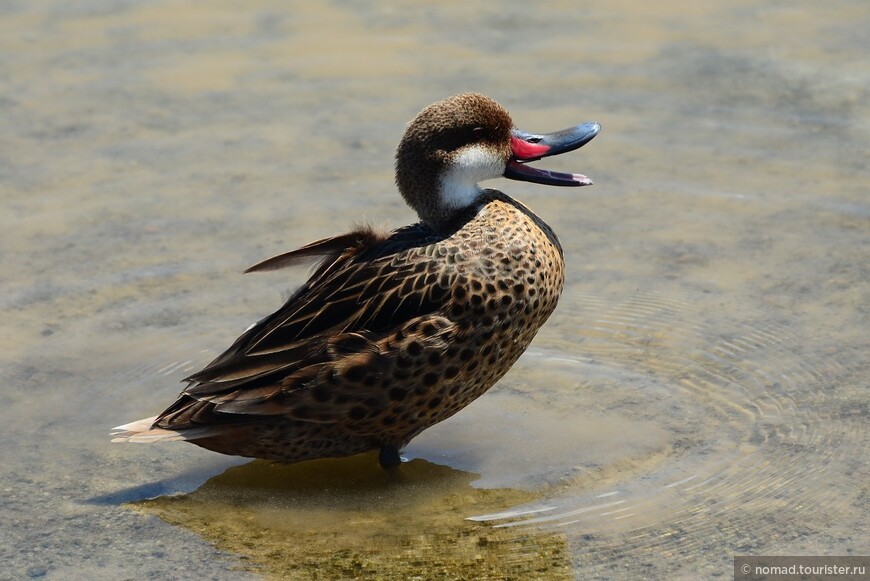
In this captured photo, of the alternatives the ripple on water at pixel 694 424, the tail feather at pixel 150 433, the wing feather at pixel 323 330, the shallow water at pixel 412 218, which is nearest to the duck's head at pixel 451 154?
the wing feather at pixel 323 330

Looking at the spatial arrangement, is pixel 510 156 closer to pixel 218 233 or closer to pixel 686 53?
pixel 218 233

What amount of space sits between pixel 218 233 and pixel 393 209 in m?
1.04

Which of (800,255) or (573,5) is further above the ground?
(573,5)

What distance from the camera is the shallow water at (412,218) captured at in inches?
222

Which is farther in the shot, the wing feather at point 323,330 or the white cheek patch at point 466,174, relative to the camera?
the white cheek patch at point 466,174

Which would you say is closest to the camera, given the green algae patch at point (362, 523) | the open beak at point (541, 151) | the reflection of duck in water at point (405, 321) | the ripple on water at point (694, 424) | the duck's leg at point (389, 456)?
the green algae patch at point (362, 523)

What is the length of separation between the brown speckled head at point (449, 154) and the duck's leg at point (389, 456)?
0.98 m

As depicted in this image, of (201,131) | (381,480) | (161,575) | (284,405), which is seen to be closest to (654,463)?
(381,480)

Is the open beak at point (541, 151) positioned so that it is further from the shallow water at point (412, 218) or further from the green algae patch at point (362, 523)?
the green algae patch at point (362, 523)

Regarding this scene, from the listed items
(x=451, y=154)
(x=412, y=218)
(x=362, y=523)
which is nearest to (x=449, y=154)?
(x=451, y=154)

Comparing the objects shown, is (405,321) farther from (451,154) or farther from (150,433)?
(150,433)

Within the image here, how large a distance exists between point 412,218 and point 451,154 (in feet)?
7.35

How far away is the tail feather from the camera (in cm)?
591

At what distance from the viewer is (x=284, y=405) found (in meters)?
5.83
